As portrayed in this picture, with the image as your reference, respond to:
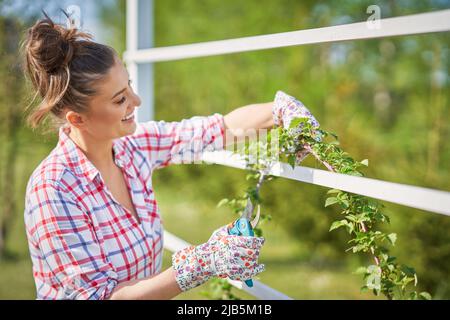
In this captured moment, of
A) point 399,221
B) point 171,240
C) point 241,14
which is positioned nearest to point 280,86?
point 241,14

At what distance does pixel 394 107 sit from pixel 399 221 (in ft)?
5.58

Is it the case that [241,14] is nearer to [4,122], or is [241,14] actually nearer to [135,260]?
[4,122]

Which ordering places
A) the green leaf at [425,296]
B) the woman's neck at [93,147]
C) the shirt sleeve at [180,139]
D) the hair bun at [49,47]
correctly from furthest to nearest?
the shirt sleeve at [180,139]
the woman's neck at [93,147]
the hair bun at [49,47]
the green leaf at [425,296]

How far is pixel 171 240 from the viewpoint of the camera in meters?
2.27

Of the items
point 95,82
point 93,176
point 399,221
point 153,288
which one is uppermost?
point 95,82

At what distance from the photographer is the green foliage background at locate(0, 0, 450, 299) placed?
3.62 meters

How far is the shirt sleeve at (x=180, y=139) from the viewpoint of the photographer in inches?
71.5

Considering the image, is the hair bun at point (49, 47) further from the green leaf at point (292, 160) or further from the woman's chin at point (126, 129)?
the green leaf at point (292, 160)

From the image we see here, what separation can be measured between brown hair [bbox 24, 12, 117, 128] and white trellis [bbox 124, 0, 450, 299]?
0.36 meters

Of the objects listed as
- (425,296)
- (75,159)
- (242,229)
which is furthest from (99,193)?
(425,296)

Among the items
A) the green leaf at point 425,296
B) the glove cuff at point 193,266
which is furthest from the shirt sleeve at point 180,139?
the green leaf at point 425,296

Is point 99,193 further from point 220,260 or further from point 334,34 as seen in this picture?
point 334,34

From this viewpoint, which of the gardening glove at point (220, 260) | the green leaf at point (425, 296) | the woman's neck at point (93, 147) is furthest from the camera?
the woman's neck at point (93, 147)

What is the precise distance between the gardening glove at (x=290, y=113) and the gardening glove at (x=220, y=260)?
0.29m
